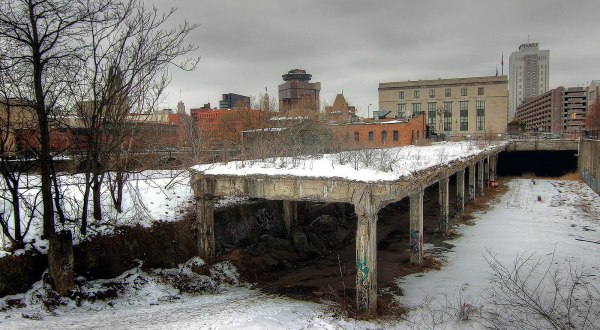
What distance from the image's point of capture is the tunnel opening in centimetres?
4901

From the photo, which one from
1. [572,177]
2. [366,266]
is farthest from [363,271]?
[572,177]

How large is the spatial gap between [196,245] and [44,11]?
9070 millimetres

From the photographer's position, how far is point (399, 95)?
85.9 metres

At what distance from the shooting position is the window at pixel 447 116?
83.6m

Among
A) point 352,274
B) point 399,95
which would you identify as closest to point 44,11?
point 352,274

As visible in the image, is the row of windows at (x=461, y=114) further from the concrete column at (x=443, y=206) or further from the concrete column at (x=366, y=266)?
the concrete column at (x=366, y=266)

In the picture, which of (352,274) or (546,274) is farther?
(352,274)

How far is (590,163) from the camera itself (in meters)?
36.2

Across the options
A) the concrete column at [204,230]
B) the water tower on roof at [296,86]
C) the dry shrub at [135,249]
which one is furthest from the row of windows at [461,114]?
the dry shrub at [135,249]

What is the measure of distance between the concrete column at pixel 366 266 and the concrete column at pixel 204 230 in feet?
20.7

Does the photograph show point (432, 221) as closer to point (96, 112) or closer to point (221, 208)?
point (221, 208)

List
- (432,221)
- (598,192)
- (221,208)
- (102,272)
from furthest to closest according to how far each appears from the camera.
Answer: (598,192) → (432,221) → (221,208) → (102,272)

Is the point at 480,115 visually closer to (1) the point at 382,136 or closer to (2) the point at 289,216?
(1) the point at 382,136

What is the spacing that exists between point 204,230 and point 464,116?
78.1 metres
